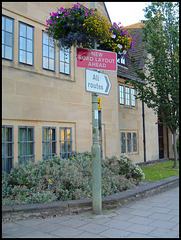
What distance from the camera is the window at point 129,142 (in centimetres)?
1456

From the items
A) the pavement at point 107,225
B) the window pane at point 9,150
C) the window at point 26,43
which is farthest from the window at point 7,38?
the pavement at point 107,225

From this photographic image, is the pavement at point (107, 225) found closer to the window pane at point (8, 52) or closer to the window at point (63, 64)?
the window pane at point (8, 52)

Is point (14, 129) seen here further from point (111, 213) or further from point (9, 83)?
point (111, 213)

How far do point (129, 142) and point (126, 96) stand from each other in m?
2.64

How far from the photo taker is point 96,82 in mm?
5621

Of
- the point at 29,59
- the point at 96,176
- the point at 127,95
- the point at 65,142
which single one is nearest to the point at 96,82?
the point at 96,176

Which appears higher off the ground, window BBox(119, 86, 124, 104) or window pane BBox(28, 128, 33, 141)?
window BBox(119, 86, 124, 104)

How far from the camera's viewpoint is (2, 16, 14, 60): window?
24.9 ft

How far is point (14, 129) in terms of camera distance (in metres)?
7.64

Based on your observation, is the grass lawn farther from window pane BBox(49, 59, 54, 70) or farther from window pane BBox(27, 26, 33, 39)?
window pane BBox(27, 26, 33, 39)

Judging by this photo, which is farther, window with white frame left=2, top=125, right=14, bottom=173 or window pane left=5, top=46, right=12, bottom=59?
window pane left=5, top=46, right=12, bottom=59

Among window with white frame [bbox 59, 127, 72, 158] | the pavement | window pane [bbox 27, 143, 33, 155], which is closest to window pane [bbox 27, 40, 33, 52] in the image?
window with white frame [bbox 59, 127, 72, 158]

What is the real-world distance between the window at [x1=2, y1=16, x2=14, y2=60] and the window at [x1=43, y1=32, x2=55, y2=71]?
4.35 feet

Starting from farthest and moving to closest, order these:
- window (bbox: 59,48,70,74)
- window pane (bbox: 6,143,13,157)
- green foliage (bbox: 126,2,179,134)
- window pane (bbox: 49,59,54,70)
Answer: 1. green foliage (bbox: 126,2,179,134)
2. window (bbox: 59,48,70,74)
3. window pane (bbox: 49,59,54,70)
4. window pane (bbox: 6,143,13,157)
